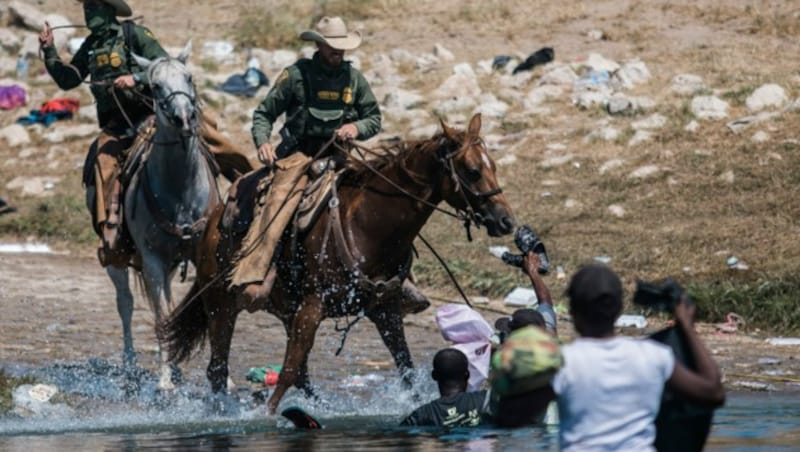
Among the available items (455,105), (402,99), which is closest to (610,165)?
(455,105)

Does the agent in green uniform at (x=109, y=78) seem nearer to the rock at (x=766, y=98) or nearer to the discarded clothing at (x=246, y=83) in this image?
the rock at (x=766, y=98)

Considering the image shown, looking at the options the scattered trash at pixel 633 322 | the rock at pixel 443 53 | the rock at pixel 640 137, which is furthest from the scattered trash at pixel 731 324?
the rock at pixel 443 53

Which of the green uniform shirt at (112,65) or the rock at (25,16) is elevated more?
the green uniform shirt at (112,65)

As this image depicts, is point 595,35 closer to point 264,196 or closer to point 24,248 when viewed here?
point 24,248

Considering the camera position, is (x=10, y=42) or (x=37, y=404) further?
(x=10, y=42)

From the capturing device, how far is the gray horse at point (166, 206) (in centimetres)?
1211

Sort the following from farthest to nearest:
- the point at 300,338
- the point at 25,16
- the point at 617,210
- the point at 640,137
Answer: the point at 25,16
the point at 640,137
the point at 617,210
the point at 300,338

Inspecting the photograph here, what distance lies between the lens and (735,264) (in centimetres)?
1473

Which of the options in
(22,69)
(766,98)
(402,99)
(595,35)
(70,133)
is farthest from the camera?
(22,69)

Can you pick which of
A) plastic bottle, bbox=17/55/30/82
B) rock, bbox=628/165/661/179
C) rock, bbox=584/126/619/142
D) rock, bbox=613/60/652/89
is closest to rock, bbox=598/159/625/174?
rock, bbox=628/165/661/179

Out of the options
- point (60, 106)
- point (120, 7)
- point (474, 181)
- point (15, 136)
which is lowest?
point (15, 136)

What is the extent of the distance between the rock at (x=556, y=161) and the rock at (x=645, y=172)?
1.00 meters

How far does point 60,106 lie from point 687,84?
791cm

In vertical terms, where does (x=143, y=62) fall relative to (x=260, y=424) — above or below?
above
